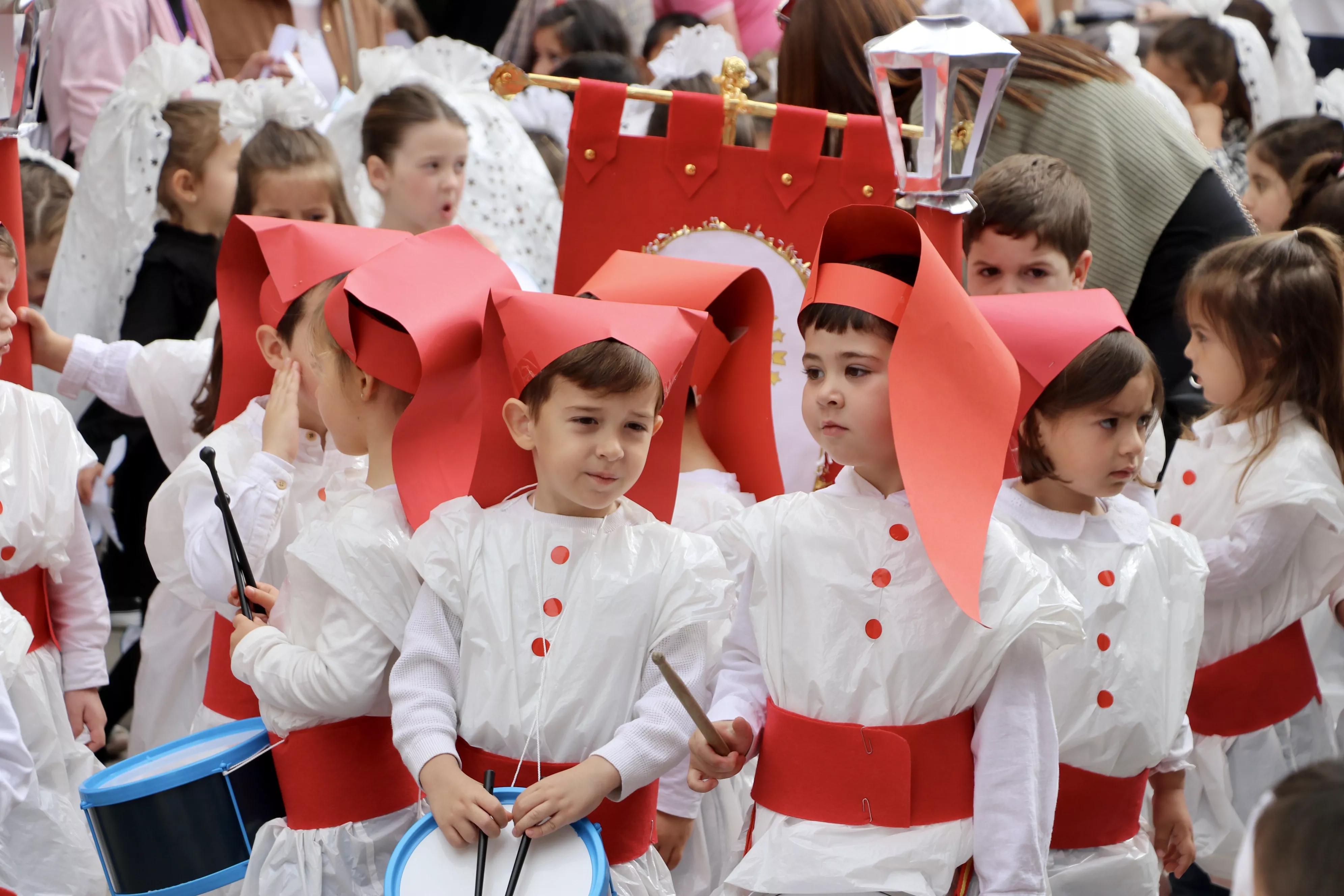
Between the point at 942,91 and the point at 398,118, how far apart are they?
7.39 ft

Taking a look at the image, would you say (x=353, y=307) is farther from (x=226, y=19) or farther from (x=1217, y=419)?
(x=226, y=19)

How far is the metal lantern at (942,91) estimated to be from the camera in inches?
93.3

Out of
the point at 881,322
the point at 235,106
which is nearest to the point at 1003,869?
the point at 881,322

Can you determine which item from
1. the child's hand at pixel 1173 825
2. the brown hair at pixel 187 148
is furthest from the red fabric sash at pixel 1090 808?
the brown hair at pixel 187 148

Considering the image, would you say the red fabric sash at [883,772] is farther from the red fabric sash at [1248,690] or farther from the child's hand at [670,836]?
the red fabric sash at [1248,690]

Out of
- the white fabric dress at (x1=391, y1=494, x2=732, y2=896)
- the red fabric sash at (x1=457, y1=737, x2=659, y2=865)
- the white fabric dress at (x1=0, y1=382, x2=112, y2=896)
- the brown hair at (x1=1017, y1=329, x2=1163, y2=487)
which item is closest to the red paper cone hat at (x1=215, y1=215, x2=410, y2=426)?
the white fabric dress at (x1=0, y1=382, x2=112, y2=896)

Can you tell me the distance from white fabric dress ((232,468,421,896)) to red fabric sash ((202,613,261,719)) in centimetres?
50

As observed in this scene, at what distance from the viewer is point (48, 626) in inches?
120

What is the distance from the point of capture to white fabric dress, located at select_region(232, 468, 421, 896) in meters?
2.36

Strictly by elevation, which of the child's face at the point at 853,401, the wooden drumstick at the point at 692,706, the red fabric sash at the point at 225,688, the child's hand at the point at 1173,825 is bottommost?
the child's hand at the point at 1173,825

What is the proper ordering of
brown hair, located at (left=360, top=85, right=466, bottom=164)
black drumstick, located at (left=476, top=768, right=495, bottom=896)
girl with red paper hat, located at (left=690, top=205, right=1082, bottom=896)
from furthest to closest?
1. brown hair, located at (left=360, top=85, right=466, bottom=164)
2. girl with red paper hat, located at (left=690, top=205, right=1082, bottom=896)
3. black drumstick, located at (left=476, top=768, right=495, bottom=896)

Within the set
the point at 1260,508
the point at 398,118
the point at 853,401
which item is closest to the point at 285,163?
the point at 398,118

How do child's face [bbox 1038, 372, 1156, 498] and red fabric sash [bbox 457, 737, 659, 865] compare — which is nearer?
red fabric sash [bbox 457, 737, 659, 865]

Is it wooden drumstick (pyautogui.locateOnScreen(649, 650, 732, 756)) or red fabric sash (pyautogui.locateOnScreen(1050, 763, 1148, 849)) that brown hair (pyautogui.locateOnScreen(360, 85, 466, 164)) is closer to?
wooden drumstick (pyautogui.locateOnScreen(649, 650, 732, 756))
